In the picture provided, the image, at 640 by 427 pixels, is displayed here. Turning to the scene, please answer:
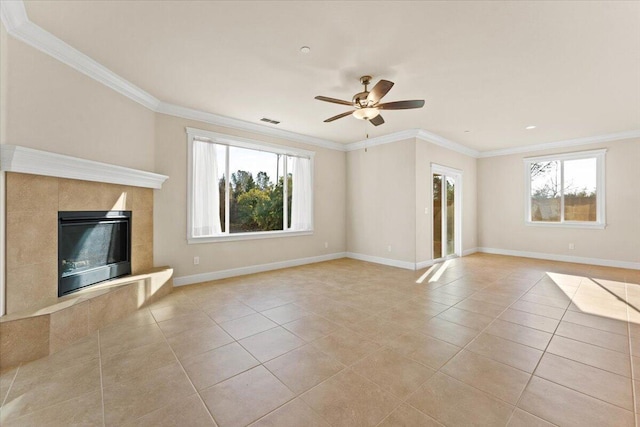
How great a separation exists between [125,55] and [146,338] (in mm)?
2855

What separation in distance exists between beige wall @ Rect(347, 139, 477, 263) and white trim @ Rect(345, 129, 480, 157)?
0.09 m

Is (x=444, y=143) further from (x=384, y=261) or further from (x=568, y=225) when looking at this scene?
(x=568, y=225)

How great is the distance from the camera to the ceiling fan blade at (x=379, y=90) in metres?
2.66

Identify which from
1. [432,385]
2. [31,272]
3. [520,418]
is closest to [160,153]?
[31,272]

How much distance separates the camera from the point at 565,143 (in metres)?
6.14

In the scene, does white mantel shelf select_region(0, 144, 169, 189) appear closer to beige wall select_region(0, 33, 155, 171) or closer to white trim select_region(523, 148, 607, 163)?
beige wall select_region(0, 33, 155, 171)

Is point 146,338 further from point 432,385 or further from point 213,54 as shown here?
point 213,54

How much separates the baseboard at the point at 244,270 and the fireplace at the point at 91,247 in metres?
0.89

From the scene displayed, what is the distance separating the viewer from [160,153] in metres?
4.08

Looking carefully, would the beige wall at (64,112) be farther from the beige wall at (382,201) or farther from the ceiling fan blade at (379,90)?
the beige wall at (382,201)

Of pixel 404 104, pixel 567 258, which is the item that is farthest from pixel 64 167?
pixel 567 258

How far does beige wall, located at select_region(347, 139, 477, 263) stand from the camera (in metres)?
5.43

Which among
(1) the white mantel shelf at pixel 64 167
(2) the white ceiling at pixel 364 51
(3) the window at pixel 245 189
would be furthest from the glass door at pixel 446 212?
(1) the white mantel shelf at pixel 64 167

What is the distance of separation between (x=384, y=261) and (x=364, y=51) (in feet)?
14.0
